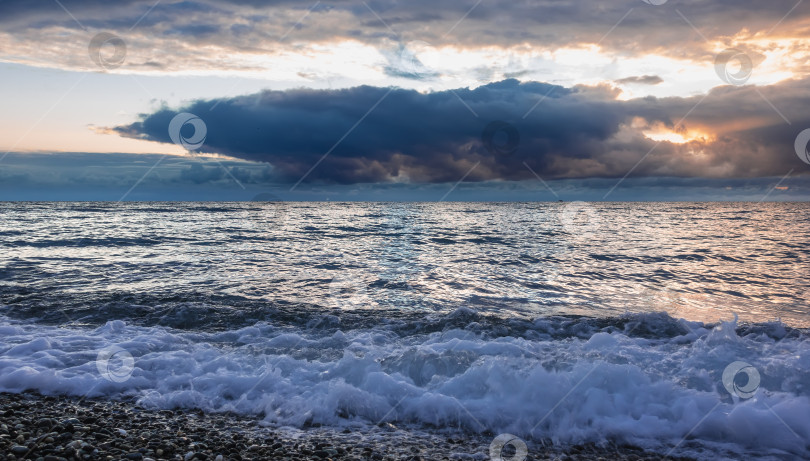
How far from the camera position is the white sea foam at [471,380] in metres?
6.22

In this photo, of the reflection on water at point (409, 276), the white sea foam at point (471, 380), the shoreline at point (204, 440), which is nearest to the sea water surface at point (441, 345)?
the white sea foam at point (471, 380)

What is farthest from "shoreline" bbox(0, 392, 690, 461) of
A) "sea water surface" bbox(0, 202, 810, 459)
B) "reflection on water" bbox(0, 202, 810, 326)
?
"reflection on water" bbox(0, 202, 810, 326)

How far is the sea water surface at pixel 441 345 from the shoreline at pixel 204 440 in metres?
0.32

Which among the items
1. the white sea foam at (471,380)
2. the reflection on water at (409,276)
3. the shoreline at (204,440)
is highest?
the reflection on water at (409,276)

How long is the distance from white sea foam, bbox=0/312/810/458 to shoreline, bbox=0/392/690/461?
34cm

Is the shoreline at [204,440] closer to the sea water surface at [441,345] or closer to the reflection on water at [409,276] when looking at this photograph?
the sea water surface at [441,345]

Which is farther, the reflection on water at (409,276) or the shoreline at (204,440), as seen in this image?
the reflection on water at (409,276)

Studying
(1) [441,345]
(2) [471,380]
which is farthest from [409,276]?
(2) [471,380]

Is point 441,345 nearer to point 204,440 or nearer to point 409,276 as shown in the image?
point 204,440

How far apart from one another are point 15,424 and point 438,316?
9.00 m

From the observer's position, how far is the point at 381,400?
271 inches

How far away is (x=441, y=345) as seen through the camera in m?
9.27

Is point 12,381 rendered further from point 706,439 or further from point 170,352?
point 706,439

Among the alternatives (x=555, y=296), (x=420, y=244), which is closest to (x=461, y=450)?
(x=555, y=296)
